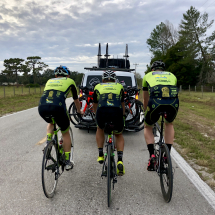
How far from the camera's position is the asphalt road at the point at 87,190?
2896mm

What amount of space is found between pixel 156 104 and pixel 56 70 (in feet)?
6.03

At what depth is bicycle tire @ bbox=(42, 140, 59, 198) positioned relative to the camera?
3.01 m

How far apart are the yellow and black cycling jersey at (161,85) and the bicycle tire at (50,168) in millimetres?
1852

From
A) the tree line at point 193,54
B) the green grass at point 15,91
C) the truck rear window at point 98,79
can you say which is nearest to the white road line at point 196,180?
the truck rear window at point 98,79

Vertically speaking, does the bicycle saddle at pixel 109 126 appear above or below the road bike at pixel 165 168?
above

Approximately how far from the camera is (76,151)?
17.3ft

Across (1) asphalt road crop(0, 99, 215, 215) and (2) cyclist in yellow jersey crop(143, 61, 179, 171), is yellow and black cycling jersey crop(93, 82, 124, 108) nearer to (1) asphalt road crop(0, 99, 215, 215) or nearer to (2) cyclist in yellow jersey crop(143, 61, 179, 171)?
(2) cyclist in yellow jersey crop(143, 61, 179, 171)

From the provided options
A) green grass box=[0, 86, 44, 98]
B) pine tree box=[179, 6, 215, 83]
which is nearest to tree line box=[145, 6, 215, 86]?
pine tree box=[179, 6, 215, 83]

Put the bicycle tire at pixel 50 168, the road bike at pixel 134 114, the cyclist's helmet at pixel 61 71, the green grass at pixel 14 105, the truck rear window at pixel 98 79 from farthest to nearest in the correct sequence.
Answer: the green grass at pixel 14 105 < the truck rear window at pixel 98 79 < the road bike at pixel 134 114 < the cyclist's helmet at pixel 61 71 < the bicycle tire at pixel 50 168

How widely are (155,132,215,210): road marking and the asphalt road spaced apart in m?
0.08

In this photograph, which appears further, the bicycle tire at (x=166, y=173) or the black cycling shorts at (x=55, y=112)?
the black cycling shorts at (x=55, y=112)

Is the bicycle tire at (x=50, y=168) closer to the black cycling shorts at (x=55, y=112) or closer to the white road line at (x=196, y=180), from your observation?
the black cycling shorts at (x=55, y=112)

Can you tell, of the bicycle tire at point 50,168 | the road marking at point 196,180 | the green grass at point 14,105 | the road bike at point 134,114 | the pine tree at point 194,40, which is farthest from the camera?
the pine tree at point 194,40

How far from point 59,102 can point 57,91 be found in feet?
0.64
